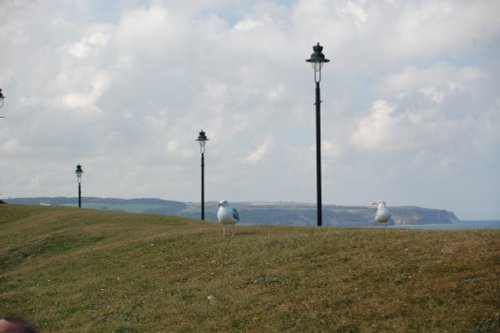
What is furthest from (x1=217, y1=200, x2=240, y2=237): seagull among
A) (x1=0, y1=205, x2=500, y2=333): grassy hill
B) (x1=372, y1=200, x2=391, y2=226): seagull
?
(x1=372, y1=200, x2=391, y2=226): seagull

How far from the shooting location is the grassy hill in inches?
653

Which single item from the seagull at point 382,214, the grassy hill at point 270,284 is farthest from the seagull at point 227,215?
the seagull at point 382,214

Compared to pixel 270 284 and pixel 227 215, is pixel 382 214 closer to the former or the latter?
pixel 227 215

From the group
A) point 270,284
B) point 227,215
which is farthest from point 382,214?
point 270,284

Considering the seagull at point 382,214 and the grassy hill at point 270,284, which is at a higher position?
the seagull at point 382,214

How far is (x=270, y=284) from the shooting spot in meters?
21.1

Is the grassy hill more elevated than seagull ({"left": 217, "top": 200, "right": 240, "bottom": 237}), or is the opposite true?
seagull ({"left": 217, "top": 200, "right": 240, "bottom": 237})

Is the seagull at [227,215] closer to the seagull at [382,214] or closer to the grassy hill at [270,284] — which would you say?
the grassy hill at [270,284]

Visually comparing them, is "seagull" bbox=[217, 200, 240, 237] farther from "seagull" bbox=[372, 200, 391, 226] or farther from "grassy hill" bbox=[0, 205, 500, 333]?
"seagull" bbox=[372, 200, 391, 226]

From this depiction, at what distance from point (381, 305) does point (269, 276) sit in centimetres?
574

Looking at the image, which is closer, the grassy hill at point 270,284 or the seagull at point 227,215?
the grassy hill at point 270,284

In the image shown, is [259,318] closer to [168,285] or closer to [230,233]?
[168,285]

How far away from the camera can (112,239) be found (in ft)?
125

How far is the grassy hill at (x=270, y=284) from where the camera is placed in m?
16.6
